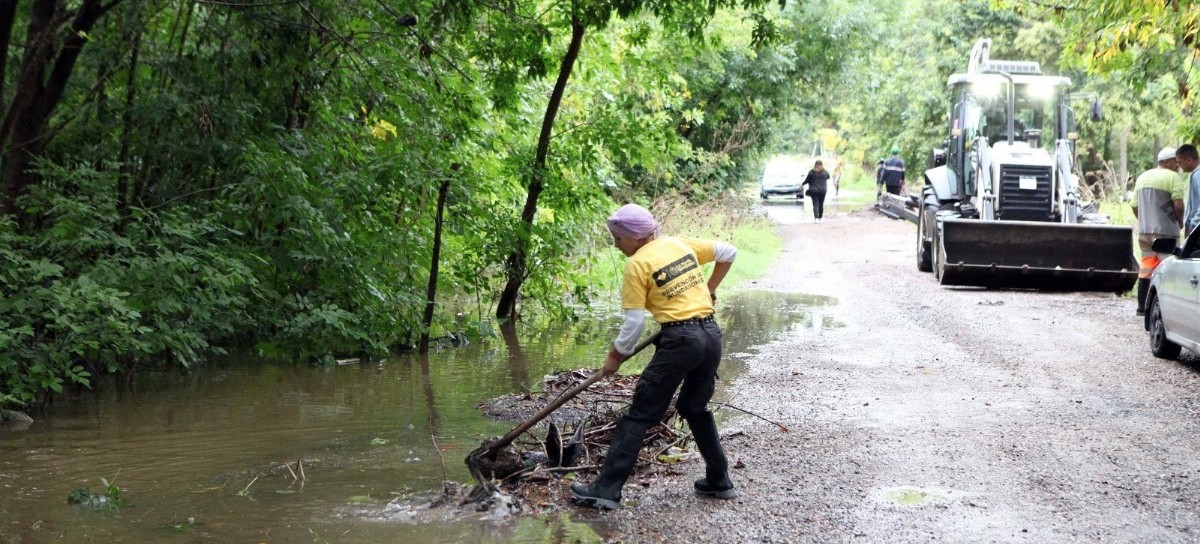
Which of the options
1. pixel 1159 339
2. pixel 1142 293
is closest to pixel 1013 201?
pixel 1142 293

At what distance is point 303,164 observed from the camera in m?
12.3

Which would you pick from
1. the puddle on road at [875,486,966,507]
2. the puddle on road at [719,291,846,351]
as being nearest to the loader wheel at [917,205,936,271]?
the puddle on road at [719,291,846,351]

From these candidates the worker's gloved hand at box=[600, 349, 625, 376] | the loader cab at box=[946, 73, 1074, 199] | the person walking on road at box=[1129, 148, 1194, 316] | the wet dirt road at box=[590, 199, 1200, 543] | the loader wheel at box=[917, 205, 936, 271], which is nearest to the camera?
the wet dirt road at box=[590, 199, 1200, 543]

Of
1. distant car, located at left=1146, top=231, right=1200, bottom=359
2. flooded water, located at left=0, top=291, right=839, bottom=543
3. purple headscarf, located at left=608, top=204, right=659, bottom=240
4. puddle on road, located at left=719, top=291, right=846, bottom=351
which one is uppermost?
purple headscarf, located at left=608, top=204, right=659, bottom=240

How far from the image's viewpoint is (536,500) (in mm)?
6695

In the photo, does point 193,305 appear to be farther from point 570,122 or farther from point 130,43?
point 570,122

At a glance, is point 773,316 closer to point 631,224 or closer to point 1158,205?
point 1158,205

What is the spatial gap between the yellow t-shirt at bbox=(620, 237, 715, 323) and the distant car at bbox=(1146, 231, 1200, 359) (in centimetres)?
602

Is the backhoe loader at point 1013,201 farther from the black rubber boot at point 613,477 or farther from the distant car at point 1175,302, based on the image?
the black rubber boot at point 613,477

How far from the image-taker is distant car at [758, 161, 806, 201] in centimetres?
5134


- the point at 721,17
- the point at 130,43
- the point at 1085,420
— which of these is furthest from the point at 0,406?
the point at 721,17

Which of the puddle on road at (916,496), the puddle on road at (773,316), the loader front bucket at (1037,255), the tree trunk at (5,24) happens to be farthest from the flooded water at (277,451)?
the loader front bucket at (1037,255)

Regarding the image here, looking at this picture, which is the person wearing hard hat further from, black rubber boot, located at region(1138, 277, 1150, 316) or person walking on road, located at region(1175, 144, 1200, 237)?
person walking on road, located at region(1175, 144, 1200, 237)

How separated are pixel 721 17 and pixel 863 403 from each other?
856 inches
